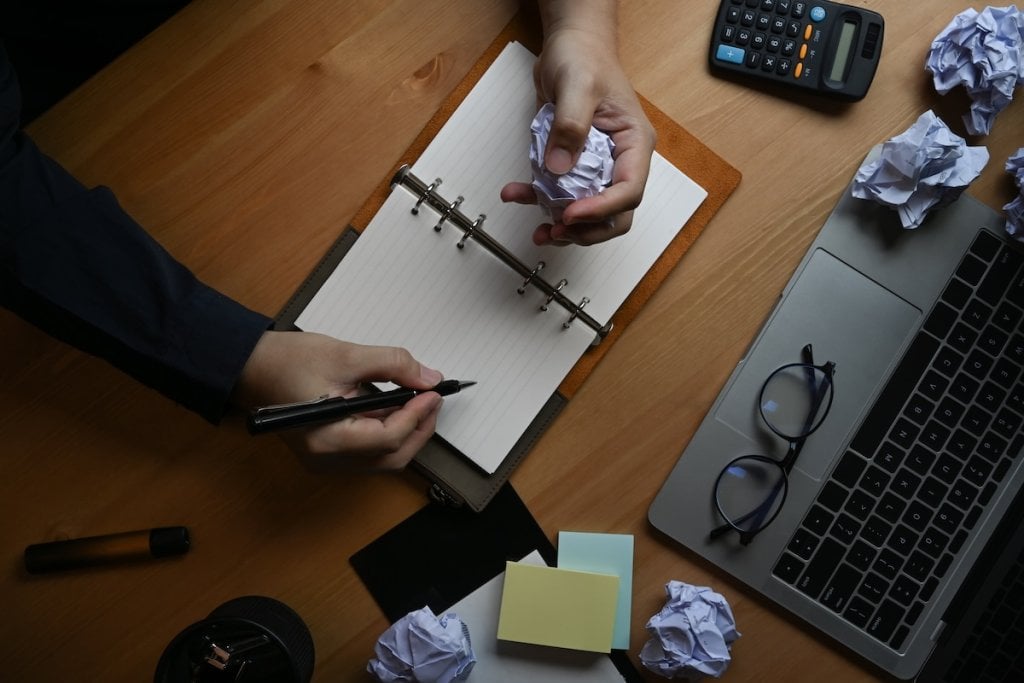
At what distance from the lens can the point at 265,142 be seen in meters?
0.82

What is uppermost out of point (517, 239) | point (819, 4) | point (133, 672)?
point (819, 4)

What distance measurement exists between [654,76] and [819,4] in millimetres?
179

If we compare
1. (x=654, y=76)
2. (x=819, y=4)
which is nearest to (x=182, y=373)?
(x=654, y=76)

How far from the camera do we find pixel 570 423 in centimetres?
83

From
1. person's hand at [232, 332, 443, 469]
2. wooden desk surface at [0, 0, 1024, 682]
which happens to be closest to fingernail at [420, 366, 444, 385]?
person's hand at [232, 332, 443, 469]

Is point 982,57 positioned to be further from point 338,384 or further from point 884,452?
point 338,384

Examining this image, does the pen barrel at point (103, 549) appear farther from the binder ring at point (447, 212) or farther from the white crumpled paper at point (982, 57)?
the white crumpled paper at point (982, 57)

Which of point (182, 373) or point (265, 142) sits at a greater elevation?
point (265, 142)

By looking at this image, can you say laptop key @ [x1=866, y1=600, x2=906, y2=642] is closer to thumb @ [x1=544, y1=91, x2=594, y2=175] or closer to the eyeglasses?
the eyeglasses

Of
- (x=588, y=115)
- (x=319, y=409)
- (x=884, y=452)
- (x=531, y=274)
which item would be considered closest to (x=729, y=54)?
(x=588, y=115)

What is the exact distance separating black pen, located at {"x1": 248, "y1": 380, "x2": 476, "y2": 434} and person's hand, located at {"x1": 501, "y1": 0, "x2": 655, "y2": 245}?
204 millimetres

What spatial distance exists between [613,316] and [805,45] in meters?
0.33

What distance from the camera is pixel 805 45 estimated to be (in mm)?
827

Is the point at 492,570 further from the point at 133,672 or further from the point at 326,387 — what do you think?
the point at 133,672
